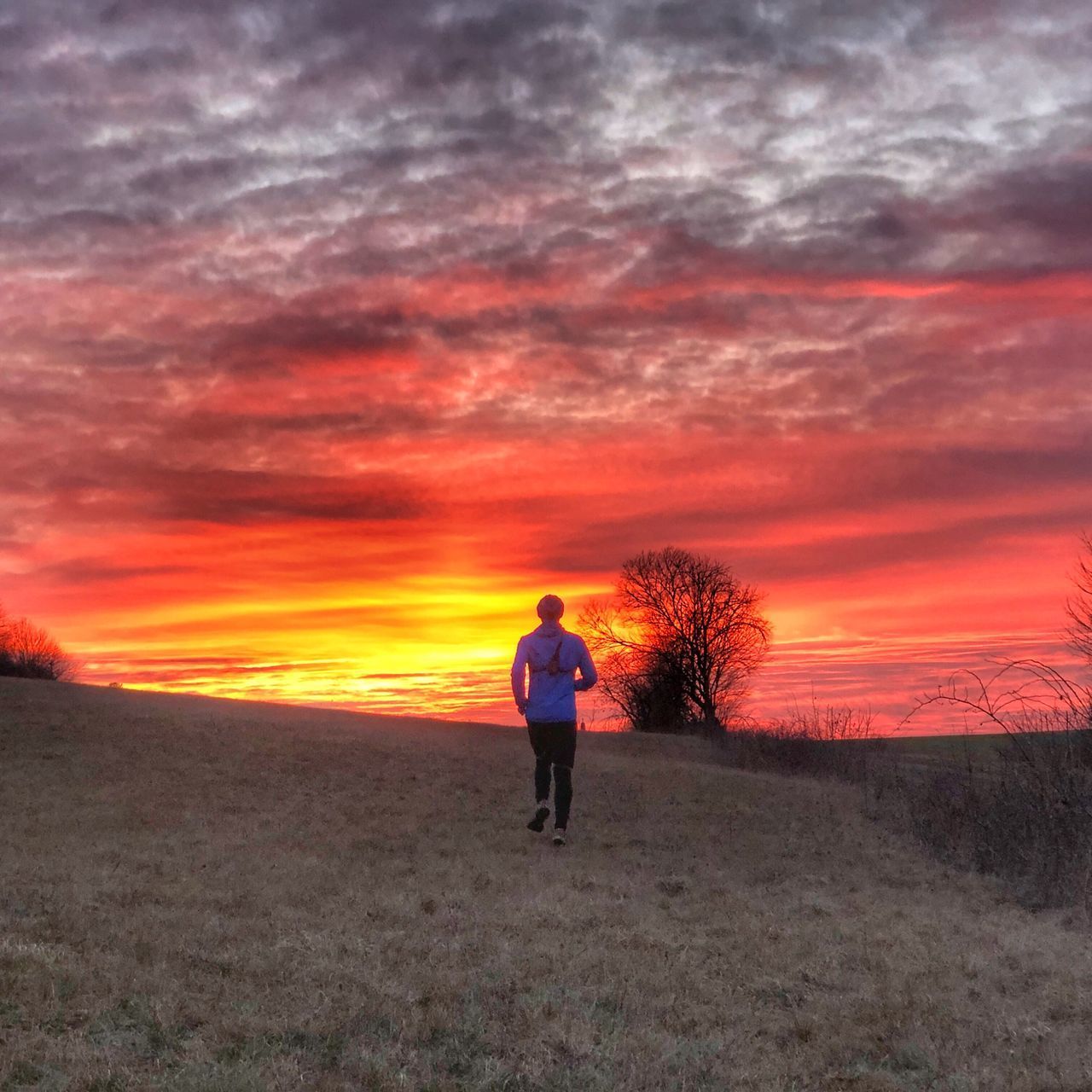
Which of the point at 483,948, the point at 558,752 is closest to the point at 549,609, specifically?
the point at 558,752

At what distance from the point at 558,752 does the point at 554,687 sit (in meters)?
0.93

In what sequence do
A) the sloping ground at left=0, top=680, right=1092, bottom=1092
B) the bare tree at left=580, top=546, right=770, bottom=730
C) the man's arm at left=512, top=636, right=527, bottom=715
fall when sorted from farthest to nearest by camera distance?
the bare tree at left=580, top=546, right=770, bottom=730 → the man's arm at left=512, top=636, right=527, bottom=715 → the sloping ground at left=0, top=680, right=1092, bottom=1092

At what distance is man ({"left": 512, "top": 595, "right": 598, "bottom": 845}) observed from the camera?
48.5 feet

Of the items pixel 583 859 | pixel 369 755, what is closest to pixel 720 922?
pixel 583 859

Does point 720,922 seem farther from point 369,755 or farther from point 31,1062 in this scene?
point 369,755

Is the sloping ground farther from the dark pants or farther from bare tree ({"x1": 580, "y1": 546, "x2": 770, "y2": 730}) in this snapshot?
bare tree ({"x1": 580, "y1": 546, "x2": 770, "y2": 730})

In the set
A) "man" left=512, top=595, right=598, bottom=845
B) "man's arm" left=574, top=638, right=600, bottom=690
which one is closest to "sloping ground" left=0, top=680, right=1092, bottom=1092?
"man" left=512, top=595, right=598, bottom=845

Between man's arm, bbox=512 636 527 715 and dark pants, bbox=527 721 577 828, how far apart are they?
35cm

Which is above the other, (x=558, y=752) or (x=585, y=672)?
(x=585, y=672)

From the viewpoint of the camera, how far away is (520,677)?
575 inches

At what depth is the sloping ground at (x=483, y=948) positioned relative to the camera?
629 cm

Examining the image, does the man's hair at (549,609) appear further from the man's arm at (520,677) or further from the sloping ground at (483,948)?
the sloping ground at (483,948)

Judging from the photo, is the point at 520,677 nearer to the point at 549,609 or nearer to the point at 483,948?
the point at 549,609

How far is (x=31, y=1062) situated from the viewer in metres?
5.82
